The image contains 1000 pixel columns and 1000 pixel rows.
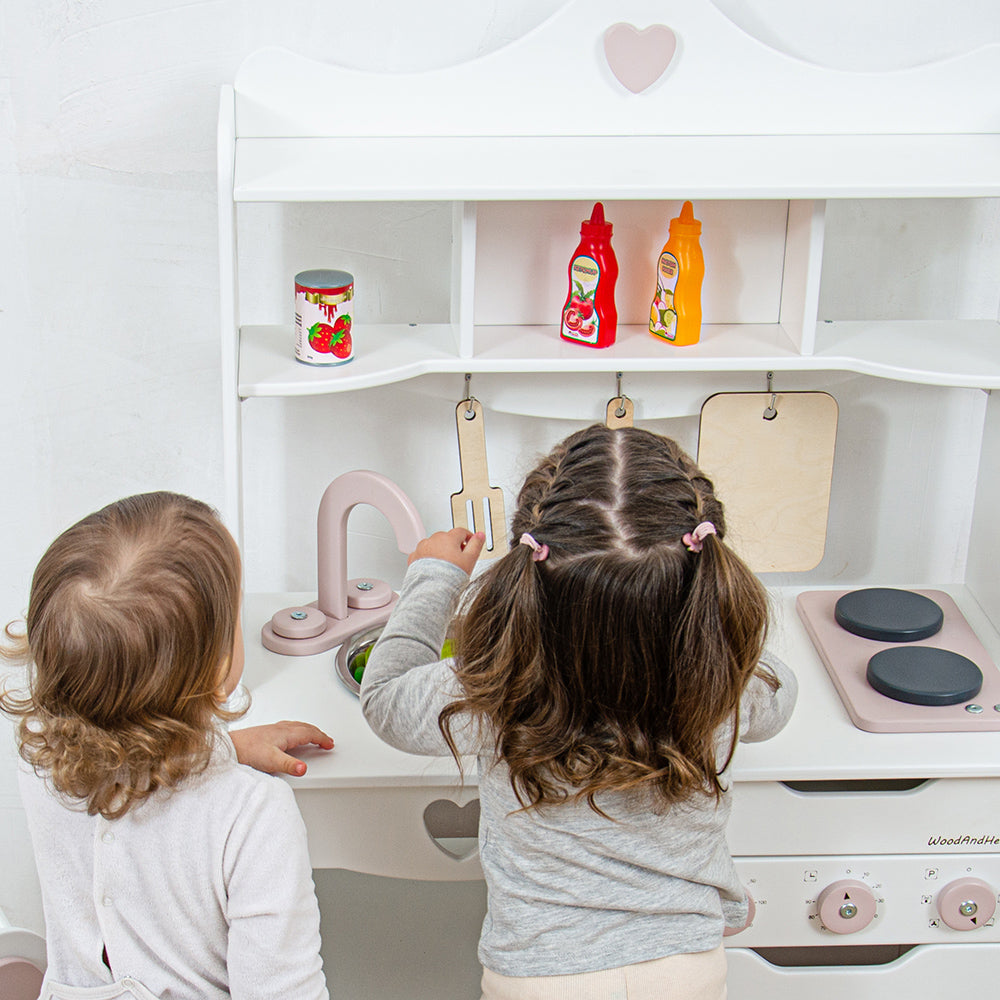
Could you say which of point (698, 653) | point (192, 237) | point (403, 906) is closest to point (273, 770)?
point (698, 653)

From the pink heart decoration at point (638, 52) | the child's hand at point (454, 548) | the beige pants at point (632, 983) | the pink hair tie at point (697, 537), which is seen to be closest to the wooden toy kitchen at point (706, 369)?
the pink heart decoration at point (638, 52)

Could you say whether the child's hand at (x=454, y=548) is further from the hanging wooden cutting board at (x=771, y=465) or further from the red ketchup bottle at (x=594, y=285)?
the hanging wooden cutting board at (x=771, y=465)

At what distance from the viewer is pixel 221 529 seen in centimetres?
104

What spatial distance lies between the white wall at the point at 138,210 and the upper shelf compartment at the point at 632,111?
58 millimetres

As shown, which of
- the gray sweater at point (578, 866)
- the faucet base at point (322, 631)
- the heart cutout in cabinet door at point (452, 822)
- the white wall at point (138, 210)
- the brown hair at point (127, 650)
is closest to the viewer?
the brown hair at point (127, 650)

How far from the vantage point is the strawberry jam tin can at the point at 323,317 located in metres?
1.41

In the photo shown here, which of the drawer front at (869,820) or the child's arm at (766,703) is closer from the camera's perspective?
the child's arm at (766,703)

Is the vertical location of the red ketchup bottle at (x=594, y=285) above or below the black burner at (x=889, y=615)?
above

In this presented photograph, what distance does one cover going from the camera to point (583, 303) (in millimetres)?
1489

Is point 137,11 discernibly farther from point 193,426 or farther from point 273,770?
point 273,770

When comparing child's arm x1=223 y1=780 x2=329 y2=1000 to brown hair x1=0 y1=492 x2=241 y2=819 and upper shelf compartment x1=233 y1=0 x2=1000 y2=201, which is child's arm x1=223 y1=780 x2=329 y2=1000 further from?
upper shelf compartment x1=233 y1=0 x2=1000 y2=201

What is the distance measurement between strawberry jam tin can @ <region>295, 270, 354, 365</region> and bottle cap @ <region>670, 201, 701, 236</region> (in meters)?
0.39

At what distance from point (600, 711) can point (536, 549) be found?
158 millimetres

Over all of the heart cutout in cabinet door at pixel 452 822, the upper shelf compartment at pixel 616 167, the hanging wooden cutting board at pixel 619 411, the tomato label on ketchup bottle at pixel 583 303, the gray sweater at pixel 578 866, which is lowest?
the heart cutout in cabinet door at pixel 452 822
